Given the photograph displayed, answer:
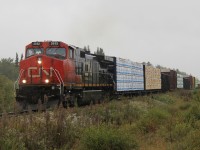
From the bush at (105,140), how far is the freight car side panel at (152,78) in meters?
29.3

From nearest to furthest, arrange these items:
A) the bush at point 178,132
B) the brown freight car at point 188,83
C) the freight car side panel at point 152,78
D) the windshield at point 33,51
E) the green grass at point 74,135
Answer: the green grass at point 74,135 → the bush at point 178,132 → the windshield at point 33,51 → the freight car side panel at point 152,78 → the brown freight car at point 188,83

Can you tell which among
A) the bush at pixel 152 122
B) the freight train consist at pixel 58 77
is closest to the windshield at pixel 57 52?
→ the freight train consist at pixel 58 77

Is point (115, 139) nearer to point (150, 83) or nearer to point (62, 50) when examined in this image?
point (62, 50)

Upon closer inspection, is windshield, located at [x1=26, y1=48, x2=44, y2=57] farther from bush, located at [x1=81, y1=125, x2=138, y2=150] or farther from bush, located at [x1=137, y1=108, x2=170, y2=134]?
bush, located at [x1=81, y1=125, x2=138, y2=150]

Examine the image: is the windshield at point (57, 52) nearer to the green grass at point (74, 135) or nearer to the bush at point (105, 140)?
the green grass at point (74, 135)

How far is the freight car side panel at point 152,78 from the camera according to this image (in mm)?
38231

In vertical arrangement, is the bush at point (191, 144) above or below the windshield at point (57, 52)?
below

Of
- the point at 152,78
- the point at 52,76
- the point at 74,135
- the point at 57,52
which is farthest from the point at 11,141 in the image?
the point at 152,78

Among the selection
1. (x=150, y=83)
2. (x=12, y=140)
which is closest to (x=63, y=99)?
(x=12, y=140)

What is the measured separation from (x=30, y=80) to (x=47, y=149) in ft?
32.3

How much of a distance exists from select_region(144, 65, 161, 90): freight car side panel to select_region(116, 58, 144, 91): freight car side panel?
5.56ft

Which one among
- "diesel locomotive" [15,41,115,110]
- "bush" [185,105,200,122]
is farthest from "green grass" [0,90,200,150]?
"diesel locomotive" [15,41,115,110]

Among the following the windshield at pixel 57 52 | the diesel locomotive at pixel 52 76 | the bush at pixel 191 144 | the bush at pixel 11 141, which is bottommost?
the bush at pixel 191 144

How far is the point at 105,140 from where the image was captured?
8.36 m
